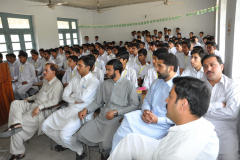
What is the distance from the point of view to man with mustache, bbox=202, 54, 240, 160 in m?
1.71

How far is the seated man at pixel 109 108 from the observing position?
7.13ft

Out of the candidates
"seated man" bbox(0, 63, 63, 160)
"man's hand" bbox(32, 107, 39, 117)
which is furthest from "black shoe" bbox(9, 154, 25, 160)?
"man's hand" bbox(32, 107, 39, 117)

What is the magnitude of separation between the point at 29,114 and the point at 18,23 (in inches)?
284

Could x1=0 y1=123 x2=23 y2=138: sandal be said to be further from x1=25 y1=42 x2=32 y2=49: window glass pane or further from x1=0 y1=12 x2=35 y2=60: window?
x1=25 y1=42 x2=32 y2=49: window glass pane

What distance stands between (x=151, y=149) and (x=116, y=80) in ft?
4.02

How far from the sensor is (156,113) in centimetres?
212

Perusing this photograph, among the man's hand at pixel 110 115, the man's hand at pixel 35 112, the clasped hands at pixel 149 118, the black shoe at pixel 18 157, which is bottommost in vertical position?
the black shoe at pixel 18 157

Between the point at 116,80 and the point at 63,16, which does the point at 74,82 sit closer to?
the point at 116,80

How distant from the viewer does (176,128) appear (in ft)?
3.54

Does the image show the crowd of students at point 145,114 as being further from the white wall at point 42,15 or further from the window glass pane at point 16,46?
the white wall at point 42,15

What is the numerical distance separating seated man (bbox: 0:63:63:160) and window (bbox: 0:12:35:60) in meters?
6.18

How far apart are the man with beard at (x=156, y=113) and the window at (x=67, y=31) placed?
378 inches

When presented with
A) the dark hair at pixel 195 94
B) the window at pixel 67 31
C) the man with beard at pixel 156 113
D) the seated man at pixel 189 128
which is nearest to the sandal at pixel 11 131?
the man with beard at pixel 156 113

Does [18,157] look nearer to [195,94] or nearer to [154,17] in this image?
[195,94]
